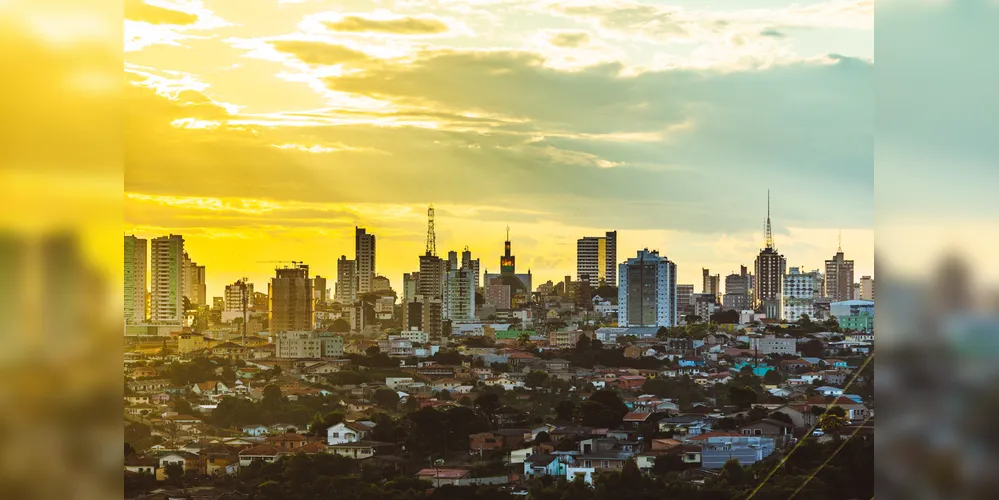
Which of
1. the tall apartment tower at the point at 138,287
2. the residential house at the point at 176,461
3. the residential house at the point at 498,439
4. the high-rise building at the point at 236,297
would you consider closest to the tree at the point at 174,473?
the residential house at the point at 176,461

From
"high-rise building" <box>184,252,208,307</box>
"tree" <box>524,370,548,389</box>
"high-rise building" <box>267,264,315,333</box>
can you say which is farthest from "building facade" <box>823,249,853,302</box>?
"high-rise building" <box>184,252,208,307</box>

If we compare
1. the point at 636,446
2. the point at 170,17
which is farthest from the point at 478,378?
the point at 170,17

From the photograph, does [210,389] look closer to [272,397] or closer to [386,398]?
[272,397]

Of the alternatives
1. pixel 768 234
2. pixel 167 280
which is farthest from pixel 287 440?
pixel 768 234

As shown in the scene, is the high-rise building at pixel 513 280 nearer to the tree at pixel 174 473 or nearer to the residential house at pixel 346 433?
the residential house at pixel 346 433

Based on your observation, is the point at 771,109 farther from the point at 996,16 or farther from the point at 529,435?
the point at 996,16

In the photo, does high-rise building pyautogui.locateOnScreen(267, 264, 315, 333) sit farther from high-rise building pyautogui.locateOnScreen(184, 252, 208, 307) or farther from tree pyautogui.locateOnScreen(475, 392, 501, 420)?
tree pyautogui.locateOnScreen(475, 392, 501, 420)
